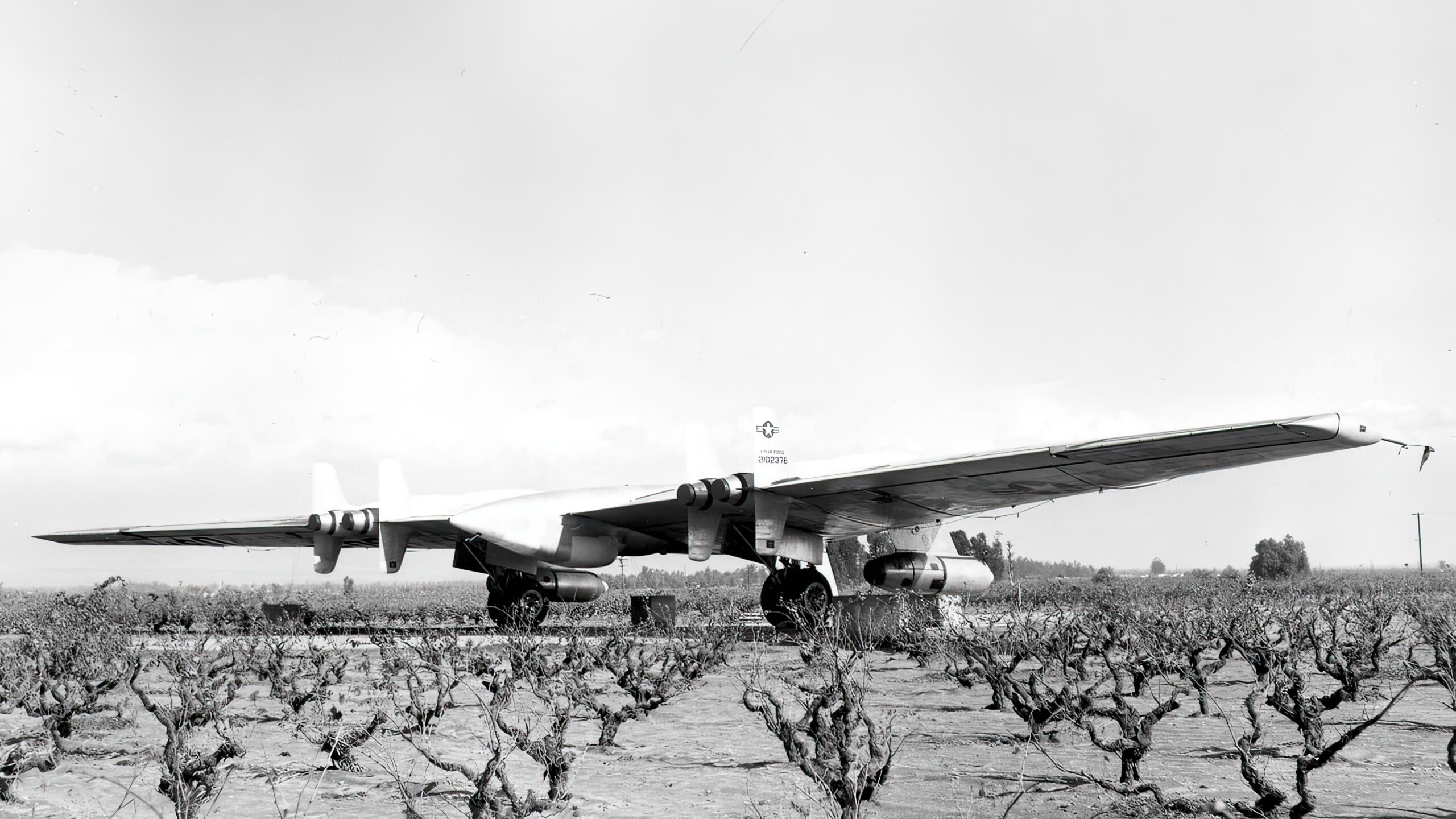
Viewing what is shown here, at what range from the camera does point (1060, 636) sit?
13.2m

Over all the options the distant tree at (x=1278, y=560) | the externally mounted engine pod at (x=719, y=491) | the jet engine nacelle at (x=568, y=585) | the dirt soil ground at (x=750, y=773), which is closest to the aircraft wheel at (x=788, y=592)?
the externally mounted engine pod at (x=719, y=491)

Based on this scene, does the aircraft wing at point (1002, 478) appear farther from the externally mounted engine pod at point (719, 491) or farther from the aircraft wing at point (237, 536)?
the aircraft wing at point (237, 536)

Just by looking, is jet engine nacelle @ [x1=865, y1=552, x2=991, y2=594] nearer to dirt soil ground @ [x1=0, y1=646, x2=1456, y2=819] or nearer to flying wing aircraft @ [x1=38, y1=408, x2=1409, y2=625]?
flying wing aircraft @ [x1=38, y1=408, x2=1409, y2=625]

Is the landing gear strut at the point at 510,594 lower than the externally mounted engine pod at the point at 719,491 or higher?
lower

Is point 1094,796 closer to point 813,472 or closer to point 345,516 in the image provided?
point 813,472

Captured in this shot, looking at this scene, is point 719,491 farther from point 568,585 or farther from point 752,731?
point 752,731

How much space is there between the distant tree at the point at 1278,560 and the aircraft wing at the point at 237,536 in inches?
3282

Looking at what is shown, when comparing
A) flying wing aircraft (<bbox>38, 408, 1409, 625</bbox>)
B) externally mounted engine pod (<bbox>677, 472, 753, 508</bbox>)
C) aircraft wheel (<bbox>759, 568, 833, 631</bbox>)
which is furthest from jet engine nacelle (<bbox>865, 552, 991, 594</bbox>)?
externally mounted engine pod (<bbox>677, 472, 753, 508</bbox>)

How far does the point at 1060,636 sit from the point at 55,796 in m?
11.0

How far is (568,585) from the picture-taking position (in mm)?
21578

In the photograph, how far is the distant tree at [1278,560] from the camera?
9231 cm

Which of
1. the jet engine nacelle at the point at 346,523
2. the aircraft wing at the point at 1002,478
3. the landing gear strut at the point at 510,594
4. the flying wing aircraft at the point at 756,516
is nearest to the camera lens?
the aircraft wing at the point at 1002,478

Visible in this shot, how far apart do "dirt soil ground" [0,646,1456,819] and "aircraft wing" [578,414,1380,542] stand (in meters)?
3.82

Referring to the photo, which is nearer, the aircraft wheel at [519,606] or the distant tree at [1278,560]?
the aircraft wheel at [519,606]
